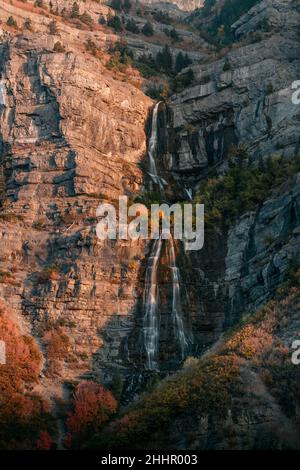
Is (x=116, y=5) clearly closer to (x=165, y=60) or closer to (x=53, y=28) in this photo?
(x=165, y=60)

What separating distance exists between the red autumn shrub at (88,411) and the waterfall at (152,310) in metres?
4.84

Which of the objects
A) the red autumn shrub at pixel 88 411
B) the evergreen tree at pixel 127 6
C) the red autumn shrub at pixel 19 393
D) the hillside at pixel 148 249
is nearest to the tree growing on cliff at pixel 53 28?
the hillside at pixel 148 249

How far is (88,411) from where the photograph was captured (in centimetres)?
3944

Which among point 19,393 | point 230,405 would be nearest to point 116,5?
point 19,393

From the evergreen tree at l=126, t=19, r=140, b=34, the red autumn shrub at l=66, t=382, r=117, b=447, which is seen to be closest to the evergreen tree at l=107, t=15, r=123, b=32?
the evergreen tree at l=126, t=19, r=140, b=34

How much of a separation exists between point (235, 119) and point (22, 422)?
112 ft

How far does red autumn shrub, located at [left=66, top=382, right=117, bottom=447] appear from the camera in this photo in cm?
3844

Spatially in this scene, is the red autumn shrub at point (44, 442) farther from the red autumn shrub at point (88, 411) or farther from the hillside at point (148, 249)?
the red autumn shrub at point (88, 411)

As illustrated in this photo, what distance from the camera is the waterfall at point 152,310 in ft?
149

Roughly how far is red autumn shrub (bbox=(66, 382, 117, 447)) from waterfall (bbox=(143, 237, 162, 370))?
4.84 meters

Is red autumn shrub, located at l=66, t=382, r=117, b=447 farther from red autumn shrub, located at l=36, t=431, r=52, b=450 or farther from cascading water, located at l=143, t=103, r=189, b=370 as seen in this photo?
cascading water, located at l=143, t=103, r=189, b=370

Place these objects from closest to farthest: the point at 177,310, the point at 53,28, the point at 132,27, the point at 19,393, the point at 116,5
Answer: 1. the point at 19,393
2. the point at 177,310
3. the point at 53,28
4. the point at 132,27
5. the point at 116,5

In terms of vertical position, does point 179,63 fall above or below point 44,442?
above

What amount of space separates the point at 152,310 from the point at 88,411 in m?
9.61
